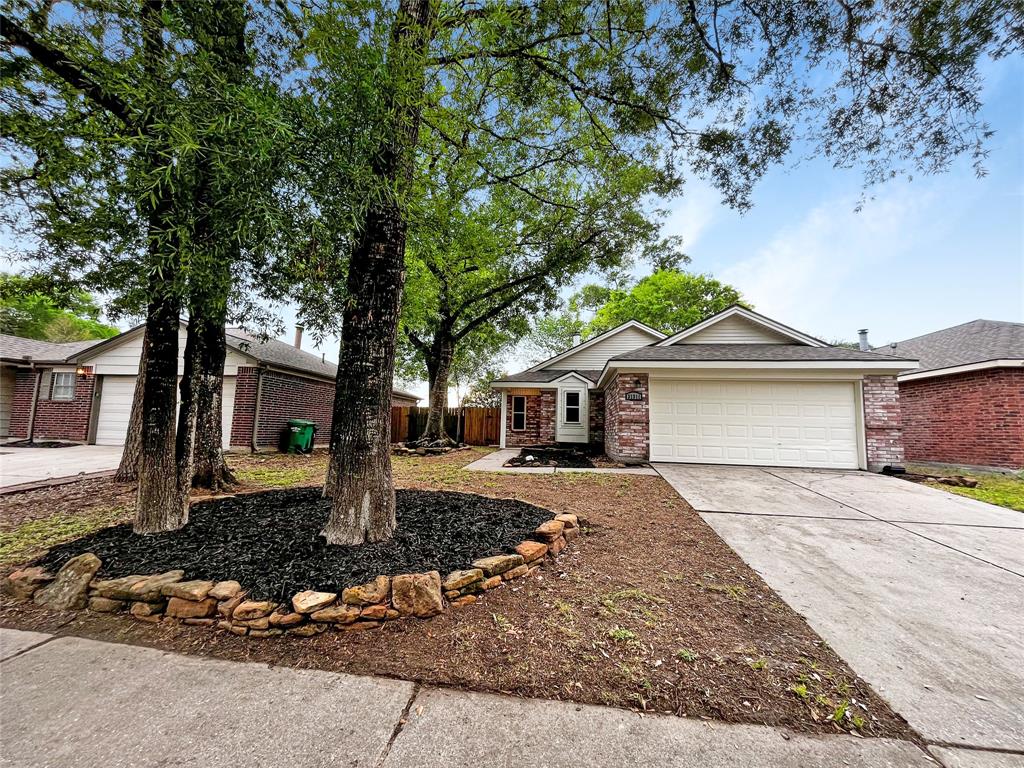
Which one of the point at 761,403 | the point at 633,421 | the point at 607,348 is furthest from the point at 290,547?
the point at 607,348

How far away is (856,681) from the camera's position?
6.03 feet

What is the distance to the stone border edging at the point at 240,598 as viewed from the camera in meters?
2.23


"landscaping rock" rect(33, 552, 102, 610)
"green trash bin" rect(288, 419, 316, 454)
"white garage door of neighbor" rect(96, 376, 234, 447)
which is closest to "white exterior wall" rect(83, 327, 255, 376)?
"white garage door of neighbor" rect(96, 376, 234, 447)

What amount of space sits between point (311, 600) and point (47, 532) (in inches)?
143

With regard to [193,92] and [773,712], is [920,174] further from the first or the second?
[193,92]

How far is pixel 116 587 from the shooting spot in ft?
8.05

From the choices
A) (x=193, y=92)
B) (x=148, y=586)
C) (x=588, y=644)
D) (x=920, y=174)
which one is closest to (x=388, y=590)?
(x=588, y=644)

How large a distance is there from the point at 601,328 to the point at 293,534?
84.4 feet

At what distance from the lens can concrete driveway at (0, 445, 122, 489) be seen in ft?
21.3

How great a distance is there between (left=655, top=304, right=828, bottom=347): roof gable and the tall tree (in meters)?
6.21

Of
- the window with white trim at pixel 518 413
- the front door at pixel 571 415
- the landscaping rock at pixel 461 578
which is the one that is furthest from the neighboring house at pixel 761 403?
the landscaping rock at pixel 461 578

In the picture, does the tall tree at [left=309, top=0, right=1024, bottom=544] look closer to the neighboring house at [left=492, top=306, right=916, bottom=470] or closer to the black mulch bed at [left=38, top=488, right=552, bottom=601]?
the black mulch bed at [left=38, top=488, right=552, bottom=601]

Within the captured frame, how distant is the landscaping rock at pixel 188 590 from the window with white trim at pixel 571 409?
40.1 feet

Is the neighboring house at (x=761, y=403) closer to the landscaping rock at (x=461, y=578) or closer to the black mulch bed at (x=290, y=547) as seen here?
the black mulch bed at (x=290, y=547)
